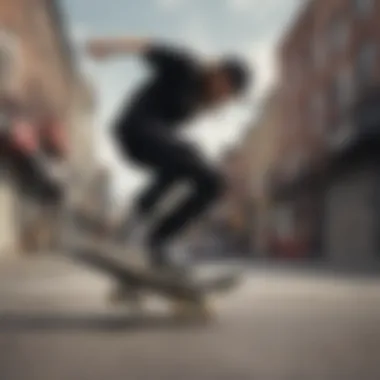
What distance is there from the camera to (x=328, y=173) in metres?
2.73

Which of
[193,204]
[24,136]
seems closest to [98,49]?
[193,204]

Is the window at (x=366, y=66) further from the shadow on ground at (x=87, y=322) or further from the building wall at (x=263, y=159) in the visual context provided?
the shadow on ground at (x=87, y=322)

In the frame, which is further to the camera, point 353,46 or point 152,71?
point 353,46

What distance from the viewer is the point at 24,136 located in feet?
9.91

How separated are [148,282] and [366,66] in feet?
4.45

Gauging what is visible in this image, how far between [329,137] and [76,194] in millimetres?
990

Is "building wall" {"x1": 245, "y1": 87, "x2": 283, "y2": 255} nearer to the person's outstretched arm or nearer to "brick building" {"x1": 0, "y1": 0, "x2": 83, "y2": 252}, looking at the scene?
the person's outstretched arm

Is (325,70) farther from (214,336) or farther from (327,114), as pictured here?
(214,336)

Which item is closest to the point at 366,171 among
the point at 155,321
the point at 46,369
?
the point at 155,321

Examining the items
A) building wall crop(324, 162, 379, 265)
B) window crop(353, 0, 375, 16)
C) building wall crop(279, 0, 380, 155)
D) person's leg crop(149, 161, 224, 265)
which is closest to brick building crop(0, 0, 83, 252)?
person's leg crop(149, 161, 224, 265)

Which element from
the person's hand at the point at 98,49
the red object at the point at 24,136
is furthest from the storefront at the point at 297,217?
the red object at the point at 24,136

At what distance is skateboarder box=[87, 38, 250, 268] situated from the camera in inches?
88.4

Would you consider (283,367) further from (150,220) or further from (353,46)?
(353,46)

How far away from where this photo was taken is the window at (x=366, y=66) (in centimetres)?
273
